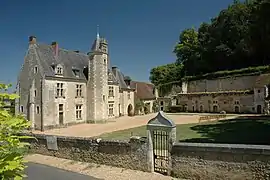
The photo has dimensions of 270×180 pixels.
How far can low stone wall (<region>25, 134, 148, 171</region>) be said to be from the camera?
932cm

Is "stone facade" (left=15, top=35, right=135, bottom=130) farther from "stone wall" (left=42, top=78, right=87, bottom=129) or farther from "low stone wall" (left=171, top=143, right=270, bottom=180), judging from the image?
"low stone wall" (left=171, top=143, right=270, bottom=180)

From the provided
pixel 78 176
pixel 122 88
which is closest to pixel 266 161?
pixel 78 176

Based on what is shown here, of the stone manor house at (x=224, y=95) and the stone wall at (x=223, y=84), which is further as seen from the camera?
the stone wall at (x=223, y=84)

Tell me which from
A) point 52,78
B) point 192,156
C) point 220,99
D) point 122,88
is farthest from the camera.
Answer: point 220,99

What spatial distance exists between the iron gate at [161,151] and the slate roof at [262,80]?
26.7 m

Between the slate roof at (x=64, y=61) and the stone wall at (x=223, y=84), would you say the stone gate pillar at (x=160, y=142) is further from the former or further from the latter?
the stone wall at (x=223, y=84)

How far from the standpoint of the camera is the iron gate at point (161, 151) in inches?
345

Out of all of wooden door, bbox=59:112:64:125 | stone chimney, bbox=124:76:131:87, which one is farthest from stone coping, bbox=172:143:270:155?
stone chimney, bbox=124:76:131:87

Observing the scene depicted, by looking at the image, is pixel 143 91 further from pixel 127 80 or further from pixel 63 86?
pixel 63 86

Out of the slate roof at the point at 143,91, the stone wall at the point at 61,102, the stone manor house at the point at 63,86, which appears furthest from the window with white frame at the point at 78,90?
the slate roof at the point at 143,91

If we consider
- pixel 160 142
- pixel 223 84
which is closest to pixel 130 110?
pixel 223 84

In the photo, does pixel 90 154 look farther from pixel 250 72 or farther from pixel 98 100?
pixel 250 72

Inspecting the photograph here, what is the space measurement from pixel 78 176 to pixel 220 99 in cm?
3068

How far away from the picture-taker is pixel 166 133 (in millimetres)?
8719
